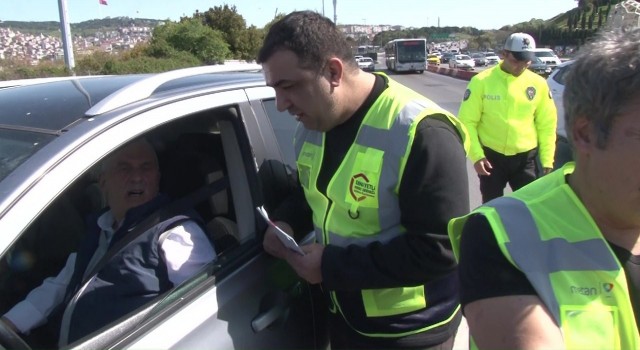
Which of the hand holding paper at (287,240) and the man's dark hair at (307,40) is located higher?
the man's dark hair at (307,40)

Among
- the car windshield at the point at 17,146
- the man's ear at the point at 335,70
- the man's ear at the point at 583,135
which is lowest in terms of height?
the car windshield at the point at 17,146

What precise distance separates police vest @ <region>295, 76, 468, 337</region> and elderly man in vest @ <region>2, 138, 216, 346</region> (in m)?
0.50

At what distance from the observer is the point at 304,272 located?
6.33ft

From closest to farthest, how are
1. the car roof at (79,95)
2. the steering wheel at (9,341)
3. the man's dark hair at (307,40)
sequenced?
1. the steering wheel at (9,341)
2. the car roof at (79,95)
3. the man's dark hair at (307,40)

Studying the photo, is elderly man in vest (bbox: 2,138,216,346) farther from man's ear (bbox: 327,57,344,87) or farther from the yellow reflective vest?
the yellow reflective vest

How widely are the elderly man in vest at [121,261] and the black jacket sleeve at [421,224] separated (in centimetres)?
55

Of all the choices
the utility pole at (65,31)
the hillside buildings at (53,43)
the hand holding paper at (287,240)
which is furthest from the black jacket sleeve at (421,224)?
the hillside buildings at (53,43)

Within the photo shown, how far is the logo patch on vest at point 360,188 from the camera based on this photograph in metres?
1.78

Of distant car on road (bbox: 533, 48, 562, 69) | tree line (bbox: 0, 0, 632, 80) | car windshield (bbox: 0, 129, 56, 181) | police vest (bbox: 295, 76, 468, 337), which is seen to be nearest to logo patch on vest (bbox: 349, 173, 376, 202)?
police vest (bbox: 295, 76, 468, 337)

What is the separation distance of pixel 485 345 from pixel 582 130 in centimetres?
48

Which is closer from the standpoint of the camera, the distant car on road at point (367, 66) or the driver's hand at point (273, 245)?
the driver's hand at point (273, 245)

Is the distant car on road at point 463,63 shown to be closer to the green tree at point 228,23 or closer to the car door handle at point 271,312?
the green tree at point 228,23

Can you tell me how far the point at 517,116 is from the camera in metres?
4.37

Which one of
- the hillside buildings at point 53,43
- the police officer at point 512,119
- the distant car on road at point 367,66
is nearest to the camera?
the distant car on road at point 367,66
